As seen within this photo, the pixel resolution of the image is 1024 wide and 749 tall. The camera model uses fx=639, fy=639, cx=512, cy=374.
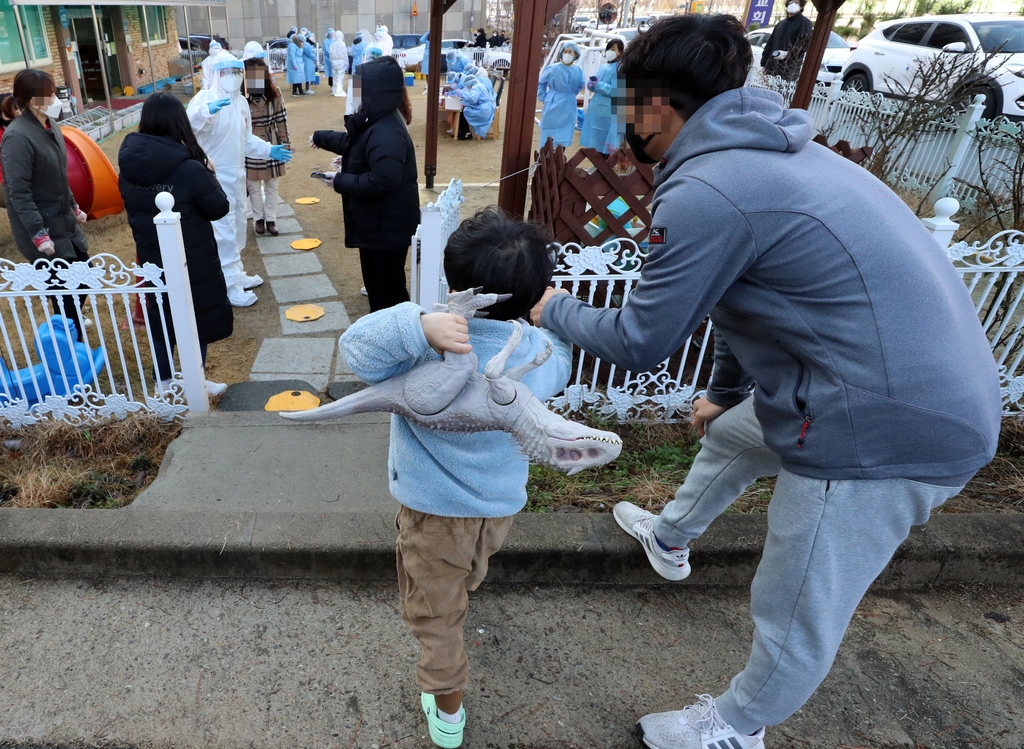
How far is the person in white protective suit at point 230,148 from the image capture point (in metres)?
4.54

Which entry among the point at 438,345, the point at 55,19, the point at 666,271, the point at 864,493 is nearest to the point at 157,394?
the point at 438,345

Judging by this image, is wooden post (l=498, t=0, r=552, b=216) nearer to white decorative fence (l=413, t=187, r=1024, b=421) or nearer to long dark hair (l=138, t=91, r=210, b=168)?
white decorative fence (l=413, t=187, r=1024, b=421)

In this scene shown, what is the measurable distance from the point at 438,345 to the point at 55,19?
46.7 feet

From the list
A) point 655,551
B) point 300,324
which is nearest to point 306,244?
point 300,324

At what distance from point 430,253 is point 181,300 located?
45.6 inches

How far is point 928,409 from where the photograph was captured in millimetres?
1195

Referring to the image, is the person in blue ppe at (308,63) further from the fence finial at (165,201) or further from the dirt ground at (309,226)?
the fence finial at (165,201)

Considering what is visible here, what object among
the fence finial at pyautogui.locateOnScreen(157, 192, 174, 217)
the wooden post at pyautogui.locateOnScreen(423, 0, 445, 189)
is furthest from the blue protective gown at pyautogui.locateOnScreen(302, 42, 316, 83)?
the fence finial at pyautogui.locateOnScreen(157, 192, 174, 217)

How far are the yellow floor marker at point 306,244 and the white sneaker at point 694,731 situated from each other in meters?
5.24

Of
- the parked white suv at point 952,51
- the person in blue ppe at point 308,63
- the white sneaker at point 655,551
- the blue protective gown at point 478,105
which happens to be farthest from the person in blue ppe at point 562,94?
the person in blue ppe at point 308,63

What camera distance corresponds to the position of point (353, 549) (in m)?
2.13

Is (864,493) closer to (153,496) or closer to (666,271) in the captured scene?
(666,271)

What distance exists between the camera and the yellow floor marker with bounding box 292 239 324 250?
5.96 meters

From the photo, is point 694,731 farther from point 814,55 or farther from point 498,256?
point 814,55
